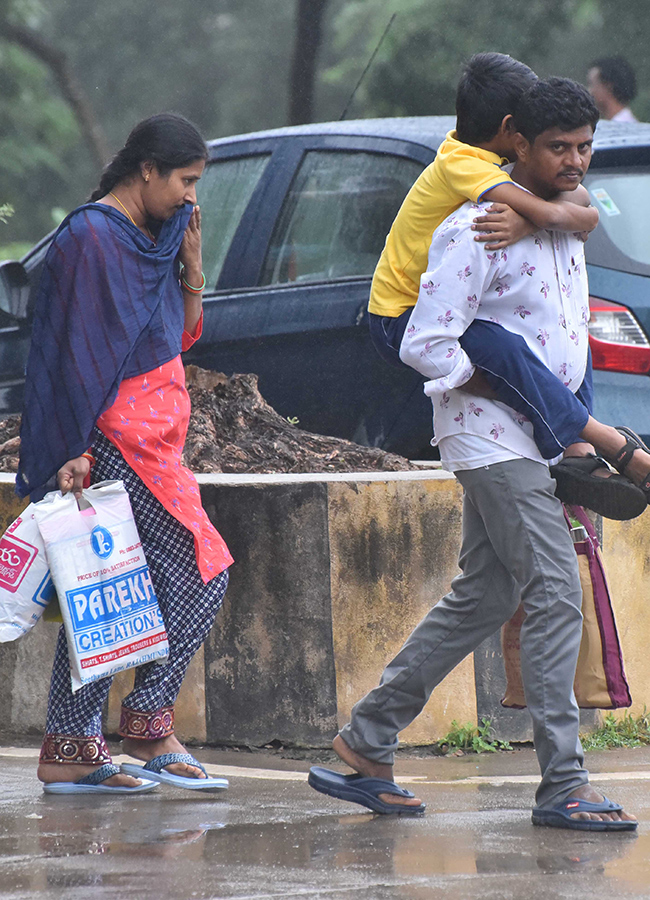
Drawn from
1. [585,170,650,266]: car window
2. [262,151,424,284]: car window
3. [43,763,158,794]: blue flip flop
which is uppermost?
[262,151,424,284]: car window

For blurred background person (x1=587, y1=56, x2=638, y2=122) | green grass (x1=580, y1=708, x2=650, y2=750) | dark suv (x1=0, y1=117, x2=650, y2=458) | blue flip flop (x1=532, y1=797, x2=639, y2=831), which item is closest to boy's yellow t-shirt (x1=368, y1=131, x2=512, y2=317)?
blue flip flop (x1=532, y1=797, x2=639, y2=831)

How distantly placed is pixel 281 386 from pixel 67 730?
2.11 metres

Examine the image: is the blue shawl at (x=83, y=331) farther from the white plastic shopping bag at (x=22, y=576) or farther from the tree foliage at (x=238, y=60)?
the tree foliage at (x=238, y=60)

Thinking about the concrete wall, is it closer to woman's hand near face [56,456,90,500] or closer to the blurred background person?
woman's hand near face [56,456,90,500]

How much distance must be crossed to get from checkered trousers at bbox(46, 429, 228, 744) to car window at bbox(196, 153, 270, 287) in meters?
2.41

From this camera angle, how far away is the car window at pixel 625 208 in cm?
499

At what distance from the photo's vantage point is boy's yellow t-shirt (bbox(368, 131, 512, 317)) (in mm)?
3496

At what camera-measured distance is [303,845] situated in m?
3.27

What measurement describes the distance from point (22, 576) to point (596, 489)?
1.46m

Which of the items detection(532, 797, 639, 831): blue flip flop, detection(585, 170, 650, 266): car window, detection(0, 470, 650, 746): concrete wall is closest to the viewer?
detection(532, 797, 639, 831): blue flip flop

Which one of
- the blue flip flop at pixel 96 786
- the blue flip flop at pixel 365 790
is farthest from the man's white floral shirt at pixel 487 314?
the blue flip flop at pixel 96 786

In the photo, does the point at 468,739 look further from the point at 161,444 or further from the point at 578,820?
the point at 161,444

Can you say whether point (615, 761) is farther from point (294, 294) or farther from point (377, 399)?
point (294, 294)

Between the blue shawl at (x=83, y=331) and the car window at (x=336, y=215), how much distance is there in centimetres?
189
